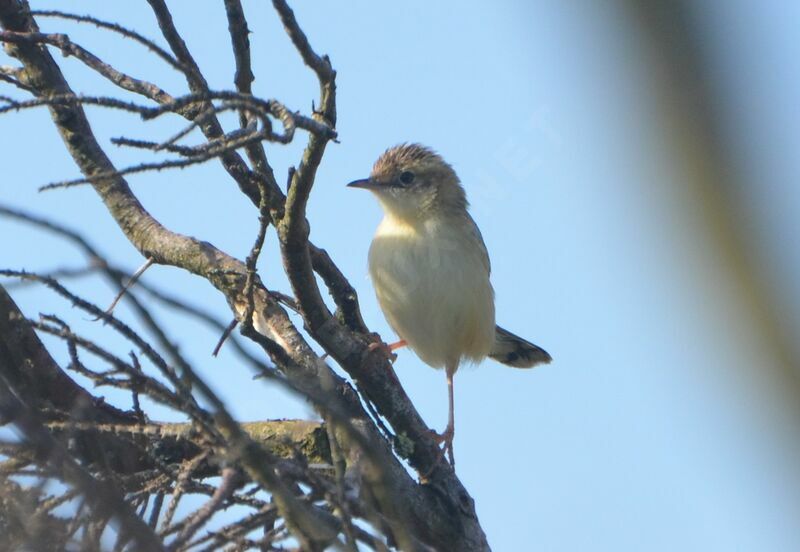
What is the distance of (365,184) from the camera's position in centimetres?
712

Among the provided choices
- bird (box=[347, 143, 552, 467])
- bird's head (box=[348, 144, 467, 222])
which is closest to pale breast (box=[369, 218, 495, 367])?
bird (box=[347, 143, 552, 467])

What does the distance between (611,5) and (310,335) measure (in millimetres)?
3503

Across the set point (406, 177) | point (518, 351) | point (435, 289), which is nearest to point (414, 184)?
point (406, 177)

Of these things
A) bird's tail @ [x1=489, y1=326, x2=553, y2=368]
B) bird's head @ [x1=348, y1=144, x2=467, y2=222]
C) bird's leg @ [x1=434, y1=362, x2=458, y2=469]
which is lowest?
bird's leg @ [x1=434, y1=362, x2=458, y2=469]

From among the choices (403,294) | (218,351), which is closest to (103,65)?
A: (218,351)

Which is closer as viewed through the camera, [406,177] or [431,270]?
[431,270]

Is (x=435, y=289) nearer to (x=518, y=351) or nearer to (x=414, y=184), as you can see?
(x=414, y=184)

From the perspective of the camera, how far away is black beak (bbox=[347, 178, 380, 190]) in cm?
708

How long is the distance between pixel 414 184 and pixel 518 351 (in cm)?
185

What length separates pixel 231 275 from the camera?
477 cm

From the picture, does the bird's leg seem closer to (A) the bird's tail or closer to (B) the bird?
(B) the bird

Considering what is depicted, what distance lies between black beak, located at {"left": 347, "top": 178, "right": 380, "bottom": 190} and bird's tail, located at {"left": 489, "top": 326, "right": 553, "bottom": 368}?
1740 mm

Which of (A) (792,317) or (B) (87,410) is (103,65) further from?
(A) (792,317)

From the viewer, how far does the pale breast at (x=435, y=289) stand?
6.37m
